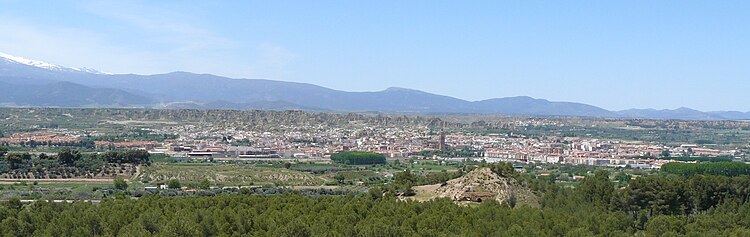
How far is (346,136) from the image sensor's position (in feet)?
465

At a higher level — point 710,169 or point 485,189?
point 485,189

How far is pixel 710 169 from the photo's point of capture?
74750 millimetres

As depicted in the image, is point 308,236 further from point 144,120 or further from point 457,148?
point 144,120

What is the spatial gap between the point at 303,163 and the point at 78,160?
2579 cm

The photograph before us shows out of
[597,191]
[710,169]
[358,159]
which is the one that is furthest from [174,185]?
[710,169]

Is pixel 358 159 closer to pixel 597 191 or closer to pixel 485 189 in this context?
pixel 485 189

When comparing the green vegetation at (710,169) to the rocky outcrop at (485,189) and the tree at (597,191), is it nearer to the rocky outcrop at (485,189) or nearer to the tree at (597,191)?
the rocky outcrop at (485,189)

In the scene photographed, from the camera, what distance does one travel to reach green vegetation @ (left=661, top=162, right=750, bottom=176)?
7444 centimetres

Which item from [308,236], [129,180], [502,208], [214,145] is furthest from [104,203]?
[214,145]

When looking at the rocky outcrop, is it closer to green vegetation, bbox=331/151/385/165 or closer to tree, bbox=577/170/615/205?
tree, bbox=577/170/615/205

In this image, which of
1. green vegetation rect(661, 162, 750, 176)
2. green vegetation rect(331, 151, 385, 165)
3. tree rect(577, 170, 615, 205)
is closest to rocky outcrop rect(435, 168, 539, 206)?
tree rect(577, 170, 615, 205)

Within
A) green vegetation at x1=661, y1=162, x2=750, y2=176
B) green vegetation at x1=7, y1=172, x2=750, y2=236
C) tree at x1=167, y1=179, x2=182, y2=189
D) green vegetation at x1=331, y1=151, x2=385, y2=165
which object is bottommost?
green vegetation at x1=331, y1=151, x2=385, y2=165

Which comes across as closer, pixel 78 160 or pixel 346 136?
pixel 78 160

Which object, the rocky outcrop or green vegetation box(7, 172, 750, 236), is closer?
green vegetation box(7, 172, 750, 236)
